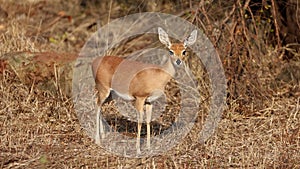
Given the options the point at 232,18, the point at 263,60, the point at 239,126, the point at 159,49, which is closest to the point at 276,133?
the point at 239,126

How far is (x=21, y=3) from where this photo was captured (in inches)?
423

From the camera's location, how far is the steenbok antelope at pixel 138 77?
17.8 ft

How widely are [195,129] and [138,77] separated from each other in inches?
34.7

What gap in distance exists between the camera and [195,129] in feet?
19.9

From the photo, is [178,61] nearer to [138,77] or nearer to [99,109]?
[138,77]

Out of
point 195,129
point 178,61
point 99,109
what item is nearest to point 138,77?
point 178,61

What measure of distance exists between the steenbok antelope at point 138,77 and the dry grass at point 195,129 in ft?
1.15

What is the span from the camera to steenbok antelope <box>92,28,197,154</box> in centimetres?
543

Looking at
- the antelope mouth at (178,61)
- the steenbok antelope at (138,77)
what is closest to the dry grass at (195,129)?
the steenbok antelope at (138,77)

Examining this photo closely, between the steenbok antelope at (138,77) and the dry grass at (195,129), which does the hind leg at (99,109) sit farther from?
the dry grass at (195,129)

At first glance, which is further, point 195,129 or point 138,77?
point 195,129

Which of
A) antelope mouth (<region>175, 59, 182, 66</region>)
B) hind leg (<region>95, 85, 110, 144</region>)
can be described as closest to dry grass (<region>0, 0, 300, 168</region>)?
hind leg (<region>95, 85, 110, 144</region>)

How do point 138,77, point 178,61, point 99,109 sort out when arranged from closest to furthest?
1. point 178,61
2. point 138,77
3. point 99,109

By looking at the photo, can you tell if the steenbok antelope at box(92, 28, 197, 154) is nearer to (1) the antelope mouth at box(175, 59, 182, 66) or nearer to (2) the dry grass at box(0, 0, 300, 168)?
(1) the antelope mouth at box(175, 59, 182, 66)
